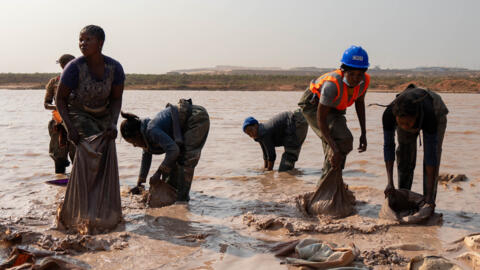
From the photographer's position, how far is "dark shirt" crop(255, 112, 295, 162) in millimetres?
7336

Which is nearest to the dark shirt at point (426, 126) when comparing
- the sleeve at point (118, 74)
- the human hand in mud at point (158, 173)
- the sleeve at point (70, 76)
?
the human hand in mud at point (158, 173)

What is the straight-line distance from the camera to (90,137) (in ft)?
14.3

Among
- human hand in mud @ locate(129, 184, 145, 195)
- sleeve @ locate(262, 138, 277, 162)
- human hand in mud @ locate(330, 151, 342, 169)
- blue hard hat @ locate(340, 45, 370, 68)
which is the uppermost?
blue hard hat @ locate(340, 45, 370, 68)

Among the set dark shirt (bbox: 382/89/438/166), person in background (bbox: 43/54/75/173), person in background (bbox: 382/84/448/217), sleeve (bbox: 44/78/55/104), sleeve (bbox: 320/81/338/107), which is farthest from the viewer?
sleeve (bbox: 44/78/55/104)

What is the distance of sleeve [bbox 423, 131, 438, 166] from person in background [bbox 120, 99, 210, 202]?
7.11ft

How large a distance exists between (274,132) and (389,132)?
A: 3.04 meters

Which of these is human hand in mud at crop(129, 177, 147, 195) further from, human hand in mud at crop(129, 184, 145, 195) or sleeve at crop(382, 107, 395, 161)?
sleeve at crop(382, 107, 395, 161)

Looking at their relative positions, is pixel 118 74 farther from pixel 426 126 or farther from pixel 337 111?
pixel 426 126

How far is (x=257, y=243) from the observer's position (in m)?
4.04

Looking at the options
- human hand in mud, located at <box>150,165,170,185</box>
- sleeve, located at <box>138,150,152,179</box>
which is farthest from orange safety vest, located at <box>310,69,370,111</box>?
sleeve, located at <box>138,150,152,179</box>

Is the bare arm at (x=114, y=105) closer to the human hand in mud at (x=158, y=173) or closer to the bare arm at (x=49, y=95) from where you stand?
the human hand in mud at (x=158, y=173)

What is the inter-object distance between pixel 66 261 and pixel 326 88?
2.64 meters

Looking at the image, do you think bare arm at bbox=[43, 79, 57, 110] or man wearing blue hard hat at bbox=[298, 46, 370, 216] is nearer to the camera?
man wearing blue hard hat at bbox=[298, 46, 370, 216]

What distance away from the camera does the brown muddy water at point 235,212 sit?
3797mm
